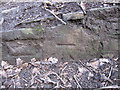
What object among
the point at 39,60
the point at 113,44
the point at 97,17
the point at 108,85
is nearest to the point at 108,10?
the point at 97,17

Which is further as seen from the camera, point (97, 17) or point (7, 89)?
point (97, 17)

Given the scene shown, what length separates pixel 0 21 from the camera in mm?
2947

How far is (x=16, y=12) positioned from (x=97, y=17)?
1.71m

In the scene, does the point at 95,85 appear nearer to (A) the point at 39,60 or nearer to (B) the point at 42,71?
(B) the point at 42,71

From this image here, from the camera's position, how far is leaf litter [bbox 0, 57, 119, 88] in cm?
241

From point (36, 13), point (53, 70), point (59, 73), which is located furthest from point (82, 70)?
point (36, 13)

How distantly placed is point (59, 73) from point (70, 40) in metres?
0.67

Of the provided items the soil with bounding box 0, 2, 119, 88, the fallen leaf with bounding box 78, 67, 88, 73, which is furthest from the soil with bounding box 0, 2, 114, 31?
the fallen leaf with bounding box 78, 67, 88, 73

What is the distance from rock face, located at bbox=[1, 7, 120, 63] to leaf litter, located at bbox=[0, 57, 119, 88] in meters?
0.14

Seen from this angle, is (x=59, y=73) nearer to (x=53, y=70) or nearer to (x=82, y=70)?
(x=53, y=70)

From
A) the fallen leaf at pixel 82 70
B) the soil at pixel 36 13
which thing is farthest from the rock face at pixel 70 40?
the fallen leaf at pixel 82 70

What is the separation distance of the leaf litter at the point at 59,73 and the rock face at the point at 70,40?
14cm

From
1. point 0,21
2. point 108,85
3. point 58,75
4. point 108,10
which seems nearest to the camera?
point 108,85

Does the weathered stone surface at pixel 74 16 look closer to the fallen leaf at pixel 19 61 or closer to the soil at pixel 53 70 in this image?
the soil at pixel 53 70
